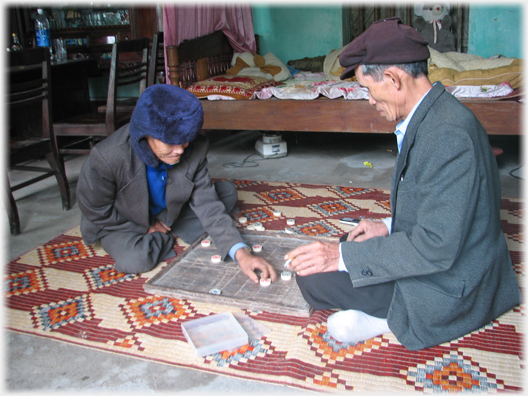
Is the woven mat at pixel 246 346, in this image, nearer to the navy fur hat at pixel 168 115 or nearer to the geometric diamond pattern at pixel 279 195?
the navy fur hat at pixel 168 115

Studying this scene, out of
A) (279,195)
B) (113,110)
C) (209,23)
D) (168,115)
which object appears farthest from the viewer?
(209,23)

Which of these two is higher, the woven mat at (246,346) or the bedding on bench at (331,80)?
the bedding on bench at (331,80)

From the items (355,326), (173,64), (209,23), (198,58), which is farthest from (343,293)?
(209,23)

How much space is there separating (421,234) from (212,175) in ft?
8.92

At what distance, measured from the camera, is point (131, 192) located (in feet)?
7.07

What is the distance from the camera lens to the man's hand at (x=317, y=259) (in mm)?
1523

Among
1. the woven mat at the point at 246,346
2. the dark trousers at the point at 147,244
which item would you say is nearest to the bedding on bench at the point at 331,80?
the woven mat at the point at 246,346

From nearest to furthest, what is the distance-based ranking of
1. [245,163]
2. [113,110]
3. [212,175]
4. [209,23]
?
[113,110], [212,175], [245,163], [209,23]

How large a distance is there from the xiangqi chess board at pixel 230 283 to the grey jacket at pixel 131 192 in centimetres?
13

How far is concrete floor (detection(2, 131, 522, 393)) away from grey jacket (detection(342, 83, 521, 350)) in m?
0.45

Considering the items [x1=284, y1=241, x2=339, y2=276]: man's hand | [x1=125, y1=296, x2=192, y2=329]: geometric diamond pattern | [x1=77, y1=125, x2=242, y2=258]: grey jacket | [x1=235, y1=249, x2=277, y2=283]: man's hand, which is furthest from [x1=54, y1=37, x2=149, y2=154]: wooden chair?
[x1=284, y1=241, x2=339, y2=276]: man's hand

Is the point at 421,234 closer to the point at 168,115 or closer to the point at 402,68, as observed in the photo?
the point at 402,68

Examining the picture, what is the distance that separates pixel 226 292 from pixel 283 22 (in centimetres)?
456

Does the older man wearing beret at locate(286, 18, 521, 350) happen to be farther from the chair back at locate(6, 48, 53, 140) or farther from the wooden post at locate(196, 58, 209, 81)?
the wooden post at locate(196, 58, 209, 81)
